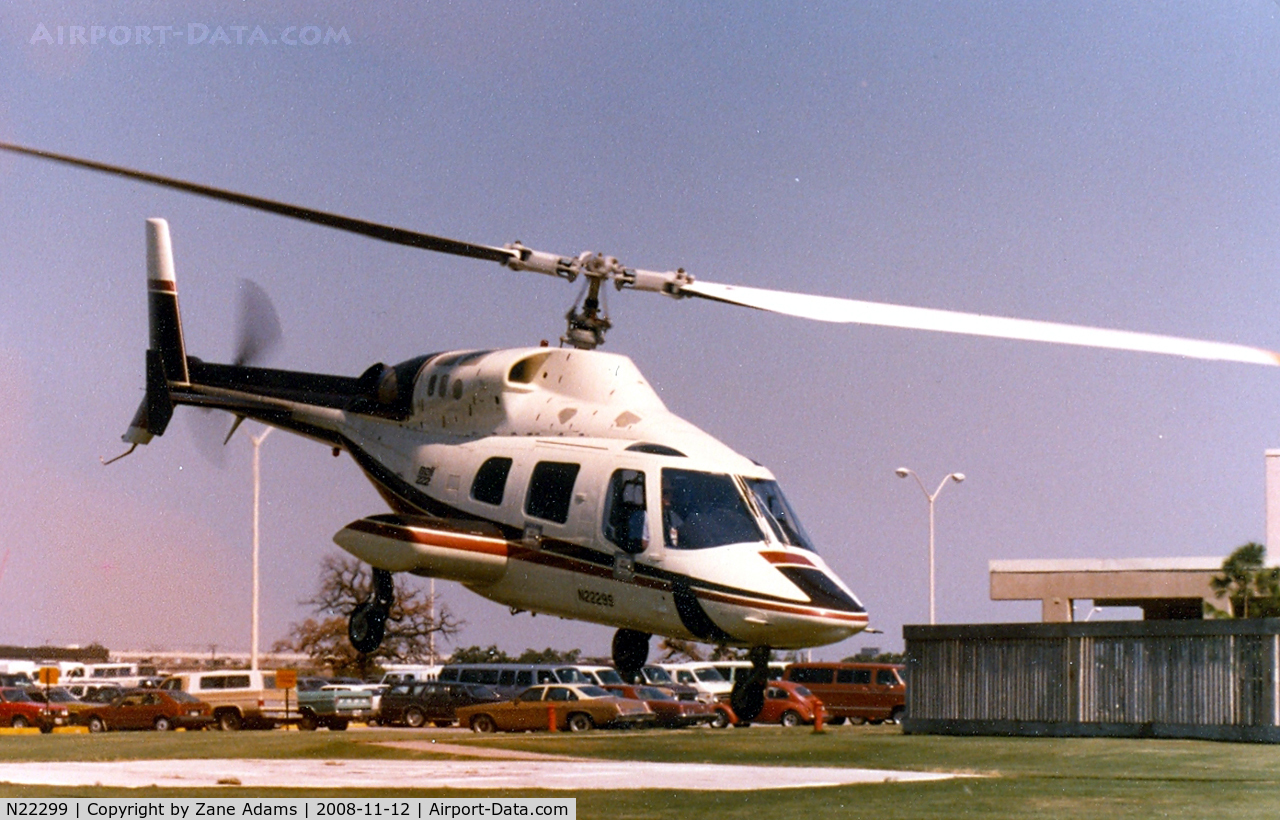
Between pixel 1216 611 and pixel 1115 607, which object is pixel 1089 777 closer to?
pixel 1216 611

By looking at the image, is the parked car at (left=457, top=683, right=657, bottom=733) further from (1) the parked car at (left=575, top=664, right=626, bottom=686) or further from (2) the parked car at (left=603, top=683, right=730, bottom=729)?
(1) the parked car at (left=575, top=664, right=626, bottom=686)

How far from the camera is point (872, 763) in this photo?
3416 cm

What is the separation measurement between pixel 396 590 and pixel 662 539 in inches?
160

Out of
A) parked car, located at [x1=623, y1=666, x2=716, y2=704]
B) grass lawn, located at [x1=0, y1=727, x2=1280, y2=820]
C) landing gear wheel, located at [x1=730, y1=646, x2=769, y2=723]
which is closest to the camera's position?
landing gear wheel, located at [x1=730, y1=646, x2=769, y2=723]

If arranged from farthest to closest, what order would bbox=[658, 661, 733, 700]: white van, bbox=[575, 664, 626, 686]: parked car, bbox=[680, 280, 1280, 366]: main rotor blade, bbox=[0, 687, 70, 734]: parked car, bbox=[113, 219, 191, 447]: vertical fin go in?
bbox=[658, 661, 733, 700]: white van, bbox=[0, 687, 70, 734]: parked car, bbox=[575, 664, 626, 686]: parked car, bbox=[113, 219, 191, 447]: vertical fin, bbox=[680, 280, 1280, 366]: main rotor blade

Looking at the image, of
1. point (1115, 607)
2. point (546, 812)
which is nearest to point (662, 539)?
point (546, 812)

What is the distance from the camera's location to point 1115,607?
58.9 meters

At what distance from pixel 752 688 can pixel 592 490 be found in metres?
2.96

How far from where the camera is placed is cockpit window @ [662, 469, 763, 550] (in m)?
19.0

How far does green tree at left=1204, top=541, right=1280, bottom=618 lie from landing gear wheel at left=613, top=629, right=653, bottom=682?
114 ft

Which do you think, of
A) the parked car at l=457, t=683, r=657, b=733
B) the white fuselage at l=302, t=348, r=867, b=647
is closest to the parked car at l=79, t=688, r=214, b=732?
the parked car at l=457, t=683, r=657, b=733

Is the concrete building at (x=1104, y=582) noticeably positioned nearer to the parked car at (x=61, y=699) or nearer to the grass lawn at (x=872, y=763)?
the grass lawn at (x=872, y=763)

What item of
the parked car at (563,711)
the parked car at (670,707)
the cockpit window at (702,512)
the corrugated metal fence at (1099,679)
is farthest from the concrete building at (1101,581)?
the cockpit window at (702,512)

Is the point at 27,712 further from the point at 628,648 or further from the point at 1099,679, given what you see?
the point at 628,648
